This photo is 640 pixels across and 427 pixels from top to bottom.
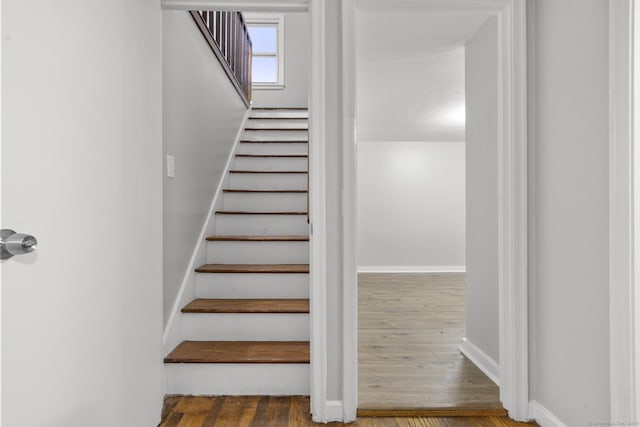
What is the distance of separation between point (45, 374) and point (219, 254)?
5.80 ft

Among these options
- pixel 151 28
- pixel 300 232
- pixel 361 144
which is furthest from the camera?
pixel 361 144

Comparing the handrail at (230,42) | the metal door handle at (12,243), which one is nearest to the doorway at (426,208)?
the handrail at (230,42)

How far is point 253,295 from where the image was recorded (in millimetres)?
2459

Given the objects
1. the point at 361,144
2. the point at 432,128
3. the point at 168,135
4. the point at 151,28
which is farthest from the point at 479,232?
the point at 361,144

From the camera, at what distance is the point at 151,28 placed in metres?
1.65

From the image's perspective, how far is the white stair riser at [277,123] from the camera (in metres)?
4.40

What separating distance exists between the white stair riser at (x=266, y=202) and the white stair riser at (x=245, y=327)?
3.97 ft

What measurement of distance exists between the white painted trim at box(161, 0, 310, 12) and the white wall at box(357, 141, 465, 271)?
4024mm

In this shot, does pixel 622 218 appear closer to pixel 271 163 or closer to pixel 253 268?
pixel 253 268

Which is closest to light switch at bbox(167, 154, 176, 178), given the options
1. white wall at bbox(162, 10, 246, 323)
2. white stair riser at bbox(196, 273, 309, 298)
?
white wall at bbox(162, 10, 246, 323)

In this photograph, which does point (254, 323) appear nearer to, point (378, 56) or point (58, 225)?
point (58, 225)

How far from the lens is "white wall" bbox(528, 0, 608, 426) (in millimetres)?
1397

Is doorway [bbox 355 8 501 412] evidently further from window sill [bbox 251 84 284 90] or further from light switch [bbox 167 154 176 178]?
window sill [bbox 251 84 284 90]

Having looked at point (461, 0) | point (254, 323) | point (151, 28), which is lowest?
point (254, 323)
